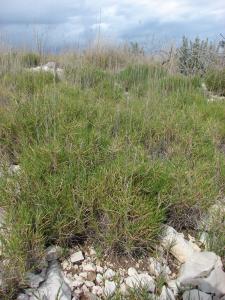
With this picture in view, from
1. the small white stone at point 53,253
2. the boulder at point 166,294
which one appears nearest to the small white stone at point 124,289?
the boulder at point 166,294

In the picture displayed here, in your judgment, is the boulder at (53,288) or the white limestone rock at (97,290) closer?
the boulder at (53,288)

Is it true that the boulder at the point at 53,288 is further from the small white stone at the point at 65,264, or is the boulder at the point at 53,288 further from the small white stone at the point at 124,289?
the small white stone at the point at 124,289

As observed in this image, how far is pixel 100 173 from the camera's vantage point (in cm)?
310

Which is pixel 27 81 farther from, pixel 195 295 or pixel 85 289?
pixel 195 295

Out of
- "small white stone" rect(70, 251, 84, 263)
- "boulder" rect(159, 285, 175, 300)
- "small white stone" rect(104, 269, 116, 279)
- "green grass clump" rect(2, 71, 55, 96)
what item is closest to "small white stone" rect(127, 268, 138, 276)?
"small white stone" rect(104, 269, 116, 279)

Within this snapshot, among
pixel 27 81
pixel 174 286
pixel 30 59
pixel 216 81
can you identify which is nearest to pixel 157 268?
pixel 174 286

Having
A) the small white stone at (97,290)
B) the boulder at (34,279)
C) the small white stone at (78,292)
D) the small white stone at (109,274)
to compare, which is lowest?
the small white stone at (78,292)

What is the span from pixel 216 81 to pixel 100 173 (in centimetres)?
489

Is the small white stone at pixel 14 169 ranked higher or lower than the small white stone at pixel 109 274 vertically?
higher

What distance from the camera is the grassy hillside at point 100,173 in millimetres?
2750

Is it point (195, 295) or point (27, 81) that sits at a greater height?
point (27, 81)

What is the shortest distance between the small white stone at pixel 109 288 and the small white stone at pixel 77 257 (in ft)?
0.80

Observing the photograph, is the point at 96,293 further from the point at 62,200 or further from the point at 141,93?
the point at 141,93

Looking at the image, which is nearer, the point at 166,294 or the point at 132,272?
the point at 166,294
